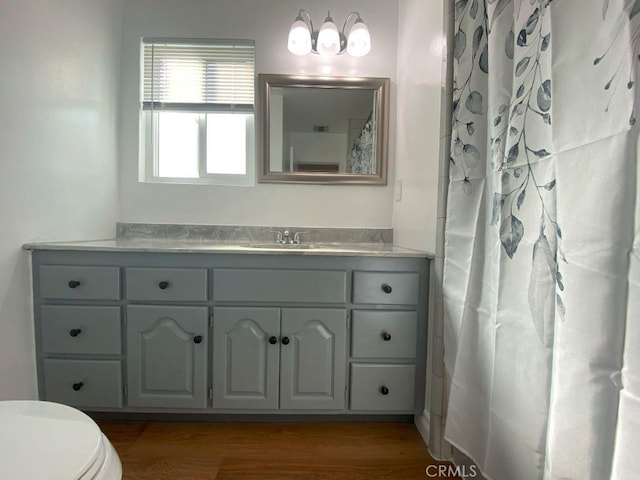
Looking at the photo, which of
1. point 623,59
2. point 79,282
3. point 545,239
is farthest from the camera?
point 79,282

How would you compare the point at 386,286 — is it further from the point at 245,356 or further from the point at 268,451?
the point at 268,451

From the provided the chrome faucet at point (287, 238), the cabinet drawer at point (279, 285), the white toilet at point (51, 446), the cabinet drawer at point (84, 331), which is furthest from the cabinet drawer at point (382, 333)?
the cabinet drawer at point (84, 331)

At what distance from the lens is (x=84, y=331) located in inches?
51.4

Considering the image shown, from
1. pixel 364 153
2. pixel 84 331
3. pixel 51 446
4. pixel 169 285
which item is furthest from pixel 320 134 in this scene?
pixel 51 446

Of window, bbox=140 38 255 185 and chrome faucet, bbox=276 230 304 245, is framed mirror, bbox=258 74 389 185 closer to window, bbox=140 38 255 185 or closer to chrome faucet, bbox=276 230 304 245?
window, bbox=140 38 255 185

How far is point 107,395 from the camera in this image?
132 centimetres

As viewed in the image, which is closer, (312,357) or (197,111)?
(312,357)

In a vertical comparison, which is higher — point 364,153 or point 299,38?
point 299,38

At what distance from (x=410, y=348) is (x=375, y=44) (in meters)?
1.70

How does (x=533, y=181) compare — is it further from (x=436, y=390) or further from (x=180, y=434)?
(x=180, y=434)

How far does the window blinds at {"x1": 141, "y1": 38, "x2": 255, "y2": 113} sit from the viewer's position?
1807mm

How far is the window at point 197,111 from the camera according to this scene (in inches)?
71.4

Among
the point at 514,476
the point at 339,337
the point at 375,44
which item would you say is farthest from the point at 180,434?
the point at 375,44

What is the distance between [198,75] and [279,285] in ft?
4.65
